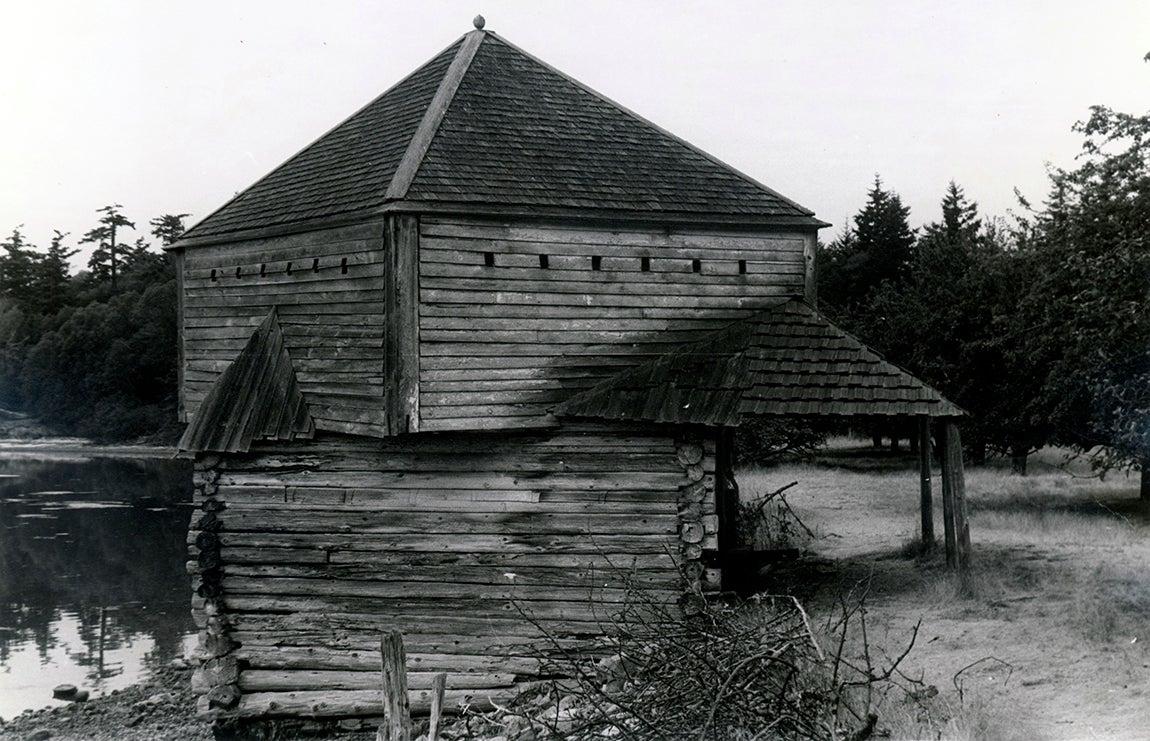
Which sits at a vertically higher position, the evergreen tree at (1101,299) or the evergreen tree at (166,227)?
the evergreen tree at (166,227)

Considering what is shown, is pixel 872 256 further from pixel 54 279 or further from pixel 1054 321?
pixel 54 279

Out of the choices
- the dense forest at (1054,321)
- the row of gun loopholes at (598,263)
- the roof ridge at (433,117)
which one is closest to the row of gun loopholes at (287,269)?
the roof ridge at (433,117)

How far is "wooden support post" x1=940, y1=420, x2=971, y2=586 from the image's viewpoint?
12805 millimetres

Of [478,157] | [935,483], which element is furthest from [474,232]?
[935,483]

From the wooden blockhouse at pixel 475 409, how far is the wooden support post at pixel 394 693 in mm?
4251

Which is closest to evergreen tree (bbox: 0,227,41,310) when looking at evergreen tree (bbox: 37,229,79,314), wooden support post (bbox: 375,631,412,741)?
evergreen tree (bbox: 37,229,79,314)

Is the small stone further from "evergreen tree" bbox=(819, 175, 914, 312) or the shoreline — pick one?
"evergreen tree" bbox=(819, 175, 914, 312)

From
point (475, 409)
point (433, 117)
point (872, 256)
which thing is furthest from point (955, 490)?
point (872, 256)

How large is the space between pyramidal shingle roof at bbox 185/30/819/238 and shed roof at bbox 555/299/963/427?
165cm

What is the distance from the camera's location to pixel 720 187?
13180 millimetres

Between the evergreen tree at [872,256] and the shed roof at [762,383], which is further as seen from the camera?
the evergreen tree at [872,256]

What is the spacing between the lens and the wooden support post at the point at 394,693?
7.02 m

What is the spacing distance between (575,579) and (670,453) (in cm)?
172

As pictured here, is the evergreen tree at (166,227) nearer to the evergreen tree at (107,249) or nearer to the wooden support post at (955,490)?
the evergreen tree at (107,249)
